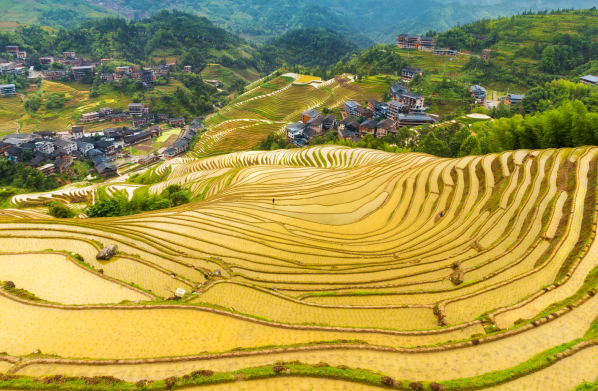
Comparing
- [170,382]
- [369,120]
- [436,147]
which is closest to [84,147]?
[369,120]

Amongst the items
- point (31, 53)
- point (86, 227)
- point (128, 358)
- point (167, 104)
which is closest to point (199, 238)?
point (86, 227)

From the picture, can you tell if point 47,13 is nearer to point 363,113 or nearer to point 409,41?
point 409,41

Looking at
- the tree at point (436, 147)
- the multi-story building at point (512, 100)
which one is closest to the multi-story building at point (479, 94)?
the multi-story building at point (512, 100)

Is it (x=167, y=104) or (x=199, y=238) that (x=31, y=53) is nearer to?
(x=167, y=104)

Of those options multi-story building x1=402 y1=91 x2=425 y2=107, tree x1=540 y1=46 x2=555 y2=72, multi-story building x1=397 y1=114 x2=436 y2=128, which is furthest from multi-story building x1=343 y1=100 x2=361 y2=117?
tree x1=540 y1=46 x2=555 y2=72

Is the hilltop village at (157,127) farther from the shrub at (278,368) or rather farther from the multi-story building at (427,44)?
the shrub at (278,368)

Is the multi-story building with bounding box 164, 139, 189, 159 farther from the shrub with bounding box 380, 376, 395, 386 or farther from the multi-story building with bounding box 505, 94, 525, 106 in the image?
the multi-story building with bounding box 505, 94, 525, 106
